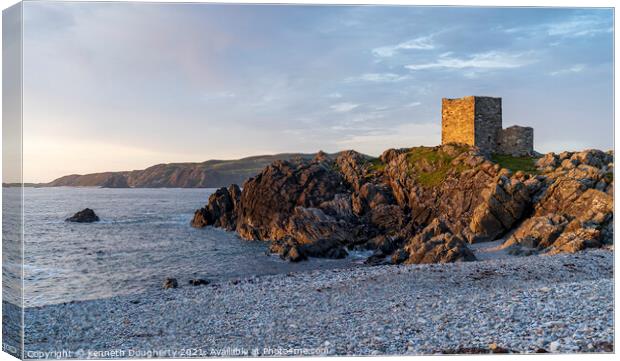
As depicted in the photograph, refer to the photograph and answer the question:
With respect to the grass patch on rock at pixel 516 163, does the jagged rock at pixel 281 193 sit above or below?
below

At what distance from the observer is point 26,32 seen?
15141 millimetres

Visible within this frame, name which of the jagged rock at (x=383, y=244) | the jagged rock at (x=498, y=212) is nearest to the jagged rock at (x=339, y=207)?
the jagged rock at (x=383, y=244)

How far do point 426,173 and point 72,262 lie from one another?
3601 cm

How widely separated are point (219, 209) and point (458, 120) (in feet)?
127

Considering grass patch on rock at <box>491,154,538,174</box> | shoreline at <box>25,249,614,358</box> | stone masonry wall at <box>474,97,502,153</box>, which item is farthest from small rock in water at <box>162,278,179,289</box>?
stone masonry wall at <box>474,97,502,153</box>

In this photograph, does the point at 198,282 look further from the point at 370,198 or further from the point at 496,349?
the point at 370,198

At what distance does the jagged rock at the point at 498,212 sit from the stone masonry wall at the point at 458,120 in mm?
10286

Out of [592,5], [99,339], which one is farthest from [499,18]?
[99,339]

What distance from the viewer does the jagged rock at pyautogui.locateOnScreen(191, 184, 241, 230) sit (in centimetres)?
7450

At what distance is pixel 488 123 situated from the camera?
52.6 meters

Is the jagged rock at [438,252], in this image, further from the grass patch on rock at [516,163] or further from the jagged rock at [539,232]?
the grass patch on rock at [516,163]

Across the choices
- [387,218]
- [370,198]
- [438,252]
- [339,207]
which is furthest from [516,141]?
[438,252]

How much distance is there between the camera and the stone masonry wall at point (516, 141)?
54.1m

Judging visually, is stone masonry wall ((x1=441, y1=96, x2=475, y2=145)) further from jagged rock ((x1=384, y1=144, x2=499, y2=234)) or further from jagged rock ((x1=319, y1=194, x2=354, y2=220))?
jagged rock ((x1=319, y1=194, x2=354, y2=220))
